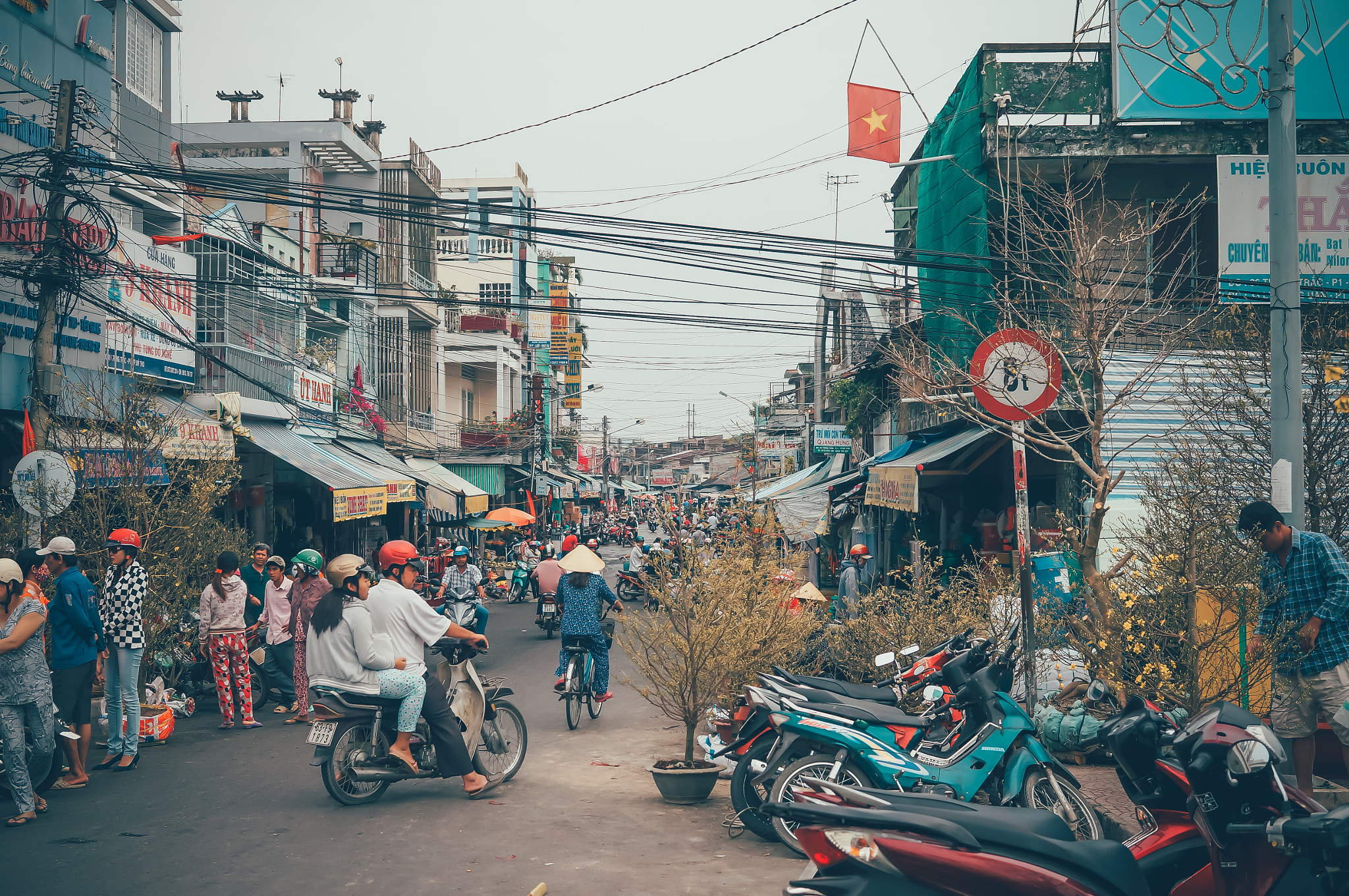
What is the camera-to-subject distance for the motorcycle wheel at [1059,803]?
5414mm

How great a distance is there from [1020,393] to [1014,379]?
0.11 metres

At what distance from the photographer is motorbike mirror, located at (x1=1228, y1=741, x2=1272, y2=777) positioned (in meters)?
3.32

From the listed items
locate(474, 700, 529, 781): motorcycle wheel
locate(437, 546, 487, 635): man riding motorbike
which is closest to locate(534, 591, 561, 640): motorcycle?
locate(437, 546, 487, 635): man riding motorbike

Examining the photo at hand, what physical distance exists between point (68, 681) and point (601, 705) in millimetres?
5424

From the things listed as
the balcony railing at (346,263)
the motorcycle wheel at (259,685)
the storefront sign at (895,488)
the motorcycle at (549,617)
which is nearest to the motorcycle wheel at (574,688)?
the motorcycle wheel at (259,685)

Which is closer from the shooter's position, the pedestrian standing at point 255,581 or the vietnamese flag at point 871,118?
the pedestrian standing at point 255,581

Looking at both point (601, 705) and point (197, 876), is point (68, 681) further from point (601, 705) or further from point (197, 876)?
point (601, 705)

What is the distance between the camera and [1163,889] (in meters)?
3.93

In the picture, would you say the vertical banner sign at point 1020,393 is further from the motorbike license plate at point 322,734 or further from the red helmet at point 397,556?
the motorbike license plate at point 322,734

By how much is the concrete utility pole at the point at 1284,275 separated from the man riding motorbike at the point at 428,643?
5453mm

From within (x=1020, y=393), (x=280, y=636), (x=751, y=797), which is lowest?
(x=751, y=797)

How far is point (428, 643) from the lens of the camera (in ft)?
23.5

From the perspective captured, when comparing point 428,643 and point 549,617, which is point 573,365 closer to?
point 549,617

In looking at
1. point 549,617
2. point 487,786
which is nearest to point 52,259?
point 487,786
